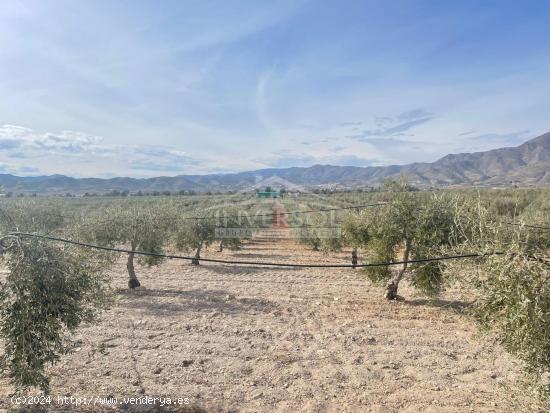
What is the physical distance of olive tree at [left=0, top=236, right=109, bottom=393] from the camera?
561 centimetres

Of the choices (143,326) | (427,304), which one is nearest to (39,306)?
(143,326)

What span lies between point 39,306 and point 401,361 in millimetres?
7592

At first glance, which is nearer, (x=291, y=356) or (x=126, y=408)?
(x=126, y=408)

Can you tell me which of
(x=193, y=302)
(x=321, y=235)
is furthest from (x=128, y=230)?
(x=321, y=235)

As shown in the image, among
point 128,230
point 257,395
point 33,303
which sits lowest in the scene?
point 257,395

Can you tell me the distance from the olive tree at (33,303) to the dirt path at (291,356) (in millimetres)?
1569

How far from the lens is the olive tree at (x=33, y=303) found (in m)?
5.61

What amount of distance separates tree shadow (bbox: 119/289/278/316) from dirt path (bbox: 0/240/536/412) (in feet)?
0.12

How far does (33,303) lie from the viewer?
5.69 metres

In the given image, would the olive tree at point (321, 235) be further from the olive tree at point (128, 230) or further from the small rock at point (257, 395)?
the small rock at point (257, 395)

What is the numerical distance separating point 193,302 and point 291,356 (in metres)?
5.95

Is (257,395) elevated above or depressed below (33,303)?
below

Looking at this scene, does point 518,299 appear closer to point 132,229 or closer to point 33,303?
point 33,303

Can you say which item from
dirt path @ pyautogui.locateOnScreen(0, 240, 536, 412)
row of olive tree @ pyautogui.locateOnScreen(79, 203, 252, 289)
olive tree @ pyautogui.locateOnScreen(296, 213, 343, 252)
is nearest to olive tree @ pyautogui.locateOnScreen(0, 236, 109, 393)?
dirt path @ pyautogui.locateOnScreen(0, 240, 536, 412)
